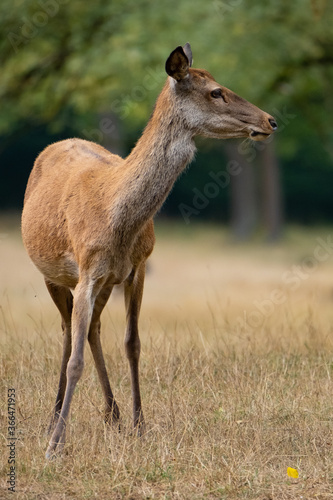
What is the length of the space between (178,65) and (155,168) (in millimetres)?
654

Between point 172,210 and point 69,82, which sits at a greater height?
point 69,82

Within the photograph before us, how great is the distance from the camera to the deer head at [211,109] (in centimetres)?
536

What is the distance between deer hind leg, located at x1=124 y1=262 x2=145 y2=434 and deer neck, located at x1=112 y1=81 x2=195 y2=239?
1.82 ft

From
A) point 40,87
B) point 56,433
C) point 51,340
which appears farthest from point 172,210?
point 56,433

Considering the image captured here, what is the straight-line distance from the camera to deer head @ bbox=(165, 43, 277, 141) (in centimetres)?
536

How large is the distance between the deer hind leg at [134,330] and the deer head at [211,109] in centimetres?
111

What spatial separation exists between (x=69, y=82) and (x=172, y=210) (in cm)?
2229

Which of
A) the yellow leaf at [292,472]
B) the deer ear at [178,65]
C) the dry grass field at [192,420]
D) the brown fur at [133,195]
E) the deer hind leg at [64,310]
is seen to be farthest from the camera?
the deer hind leg at [64,310]

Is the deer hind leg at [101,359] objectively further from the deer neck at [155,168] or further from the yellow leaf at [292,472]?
the yellow leaf at [292,472]

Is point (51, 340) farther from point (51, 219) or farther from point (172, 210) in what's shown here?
point (172, 210)

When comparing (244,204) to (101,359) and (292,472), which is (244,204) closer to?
(101,359)

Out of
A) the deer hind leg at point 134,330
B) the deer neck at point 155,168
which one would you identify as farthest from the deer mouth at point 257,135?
the deer hind leg at point 134,330

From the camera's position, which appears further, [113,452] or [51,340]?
[51,340]

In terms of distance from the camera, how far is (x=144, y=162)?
5355 millimetres
